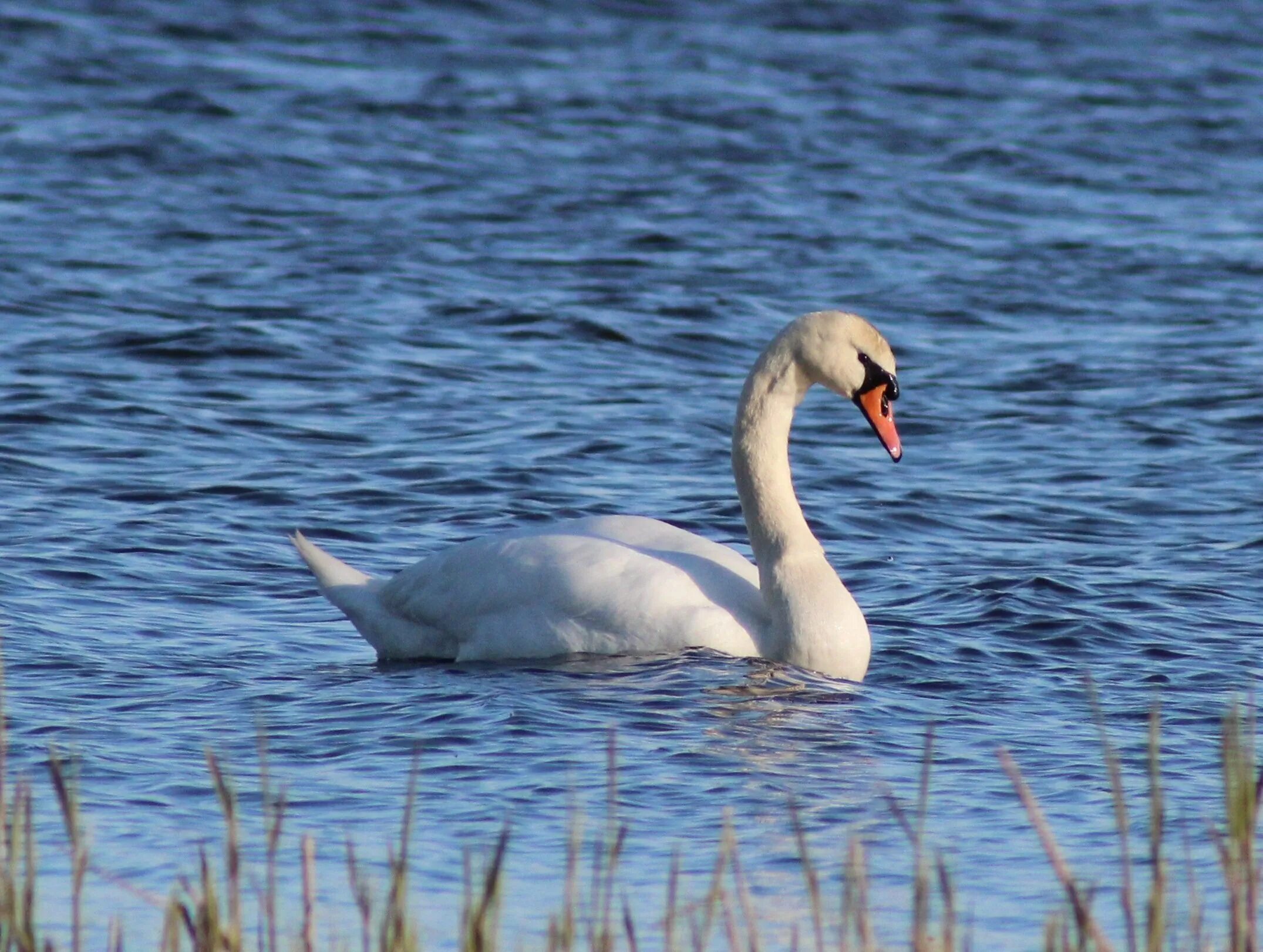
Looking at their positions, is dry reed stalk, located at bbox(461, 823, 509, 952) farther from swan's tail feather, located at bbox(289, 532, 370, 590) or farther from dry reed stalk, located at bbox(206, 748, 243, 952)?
swan's tail feather, located at bbox(289, 532, 370, 590)

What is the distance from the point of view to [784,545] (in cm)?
720

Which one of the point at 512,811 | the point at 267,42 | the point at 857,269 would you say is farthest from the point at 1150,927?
the point at 267,42

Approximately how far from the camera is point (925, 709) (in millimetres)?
6680

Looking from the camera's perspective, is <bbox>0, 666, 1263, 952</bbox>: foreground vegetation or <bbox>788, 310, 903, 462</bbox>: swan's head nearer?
<bbox>0, 666, 1263, 952</bbox>: foreground vegetation

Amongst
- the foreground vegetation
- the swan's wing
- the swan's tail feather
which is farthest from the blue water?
the foreground vegetation

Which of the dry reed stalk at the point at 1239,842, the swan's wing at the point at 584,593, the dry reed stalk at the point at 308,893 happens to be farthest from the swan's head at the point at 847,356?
the dry reed stalk at the point at 308,893

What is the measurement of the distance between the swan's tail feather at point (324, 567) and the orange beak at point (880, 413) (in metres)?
1.83

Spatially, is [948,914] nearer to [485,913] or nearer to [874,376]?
[485,913]

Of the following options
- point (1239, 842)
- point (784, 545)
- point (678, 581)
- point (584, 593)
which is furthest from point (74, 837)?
point (784, 545)

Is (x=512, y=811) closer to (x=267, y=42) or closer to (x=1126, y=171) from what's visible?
(x=1126, y=171)

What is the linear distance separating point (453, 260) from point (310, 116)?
4899 millimetres

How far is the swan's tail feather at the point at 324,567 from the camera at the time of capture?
24.7ft

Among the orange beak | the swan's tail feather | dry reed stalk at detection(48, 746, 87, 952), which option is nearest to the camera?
dry reed stalk at detection(48, 746, 87, 952)

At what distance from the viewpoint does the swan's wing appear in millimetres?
7016
